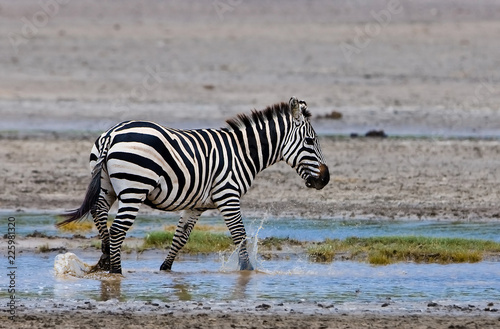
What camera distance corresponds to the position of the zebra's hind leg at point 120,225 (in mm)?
8812

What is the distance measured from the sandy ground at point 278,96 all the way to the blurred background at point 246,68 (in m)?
0.07

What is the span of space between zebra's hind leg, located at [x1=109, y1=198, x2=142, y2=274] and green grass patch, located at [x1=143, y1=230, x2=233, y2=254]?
1586 millimetres

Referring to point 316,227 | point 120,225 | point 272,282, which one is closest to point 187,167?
point 120,225

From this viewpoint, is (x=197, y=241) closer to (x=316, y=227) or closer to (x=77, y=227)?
(x=316, y=227)

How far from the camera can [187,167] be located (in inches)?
358

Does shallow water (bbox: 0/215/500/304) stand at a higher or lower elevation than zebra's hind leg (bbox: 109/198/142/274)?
lower

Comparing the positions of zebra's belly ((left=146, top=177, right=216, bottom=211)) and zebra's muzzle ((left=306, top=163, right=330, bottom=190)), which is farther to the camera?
zebra's muzzle ((left=306, top=163, right=330, bottom=190))

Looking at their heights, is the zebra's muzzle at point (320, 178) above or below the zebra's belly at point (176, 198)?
above

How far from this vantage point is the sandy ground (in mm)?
12836

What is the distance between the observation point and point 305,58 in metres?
30.8

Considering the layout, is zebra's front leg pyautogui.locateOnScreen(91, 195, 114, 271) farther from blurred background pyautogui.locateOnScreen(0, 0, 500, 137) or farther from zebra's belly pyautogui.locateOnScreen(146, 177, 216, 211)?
blurred background pyautogui.locateOnScreen(0, 0, 500, 137)

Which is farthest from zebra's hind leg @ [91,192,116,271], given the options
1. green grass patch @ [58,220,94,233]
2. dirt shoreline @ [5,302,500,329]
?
green grass patch @ [58,220,94,233]

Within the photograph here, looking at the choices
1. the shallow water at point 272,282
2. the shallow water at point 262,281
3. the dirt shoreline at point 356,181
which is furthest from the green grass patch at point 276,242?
the dirt shoreline at point 356,181

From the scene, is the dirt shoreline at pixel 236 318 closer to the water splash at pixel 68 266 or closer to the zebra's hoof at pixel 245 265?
the water splash at pixel 68 266
